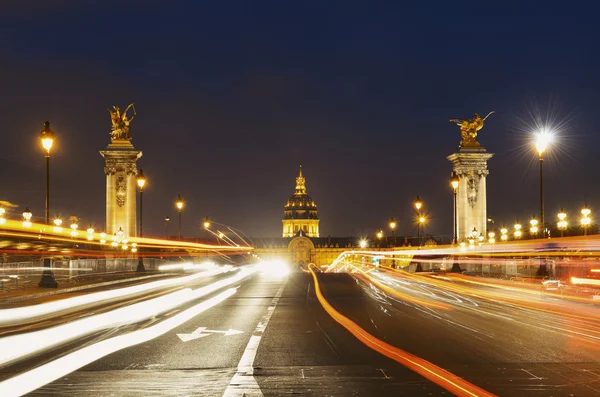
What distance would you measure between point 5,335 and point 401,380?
31.6 feet

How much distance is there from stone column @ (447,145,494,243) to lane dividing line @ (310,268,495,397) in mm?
57932

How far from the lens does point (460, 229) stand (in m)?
77.3

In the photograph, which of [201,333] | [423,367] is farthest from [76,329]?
[423,367]

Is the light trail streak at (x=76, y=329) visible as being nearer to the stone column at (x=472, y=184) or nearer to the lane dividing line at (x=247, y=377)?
the lane dividing line at (x=247, y=377)

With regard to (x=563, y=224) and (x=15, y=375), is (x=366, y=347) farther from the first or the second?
(x=563, y=224)

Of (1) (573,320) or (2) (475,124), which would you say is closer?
(1) (573,320)

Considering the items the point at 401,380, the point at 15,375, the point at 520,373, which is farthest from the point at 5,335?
the point at 520,373

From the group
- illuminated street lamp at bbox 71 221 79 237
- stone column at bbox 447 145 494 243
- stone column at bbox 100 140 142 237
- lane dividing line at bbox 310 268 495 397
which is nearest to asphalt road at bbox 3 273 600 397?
lane dividing line at bbox 310 268 495 397

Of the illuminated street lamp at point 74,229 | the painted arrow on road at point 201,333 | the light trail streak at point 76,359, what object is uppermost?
the illuminated street lamp at point 74,229

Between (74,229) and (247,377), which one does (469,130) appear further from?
(247,377)

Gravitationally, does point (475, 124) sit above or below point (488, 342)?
above

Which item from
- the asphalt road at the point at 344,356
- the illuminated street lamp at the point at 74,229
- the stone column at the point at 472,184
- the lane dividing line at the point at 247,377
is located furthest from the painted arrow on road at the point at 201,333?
the stone column at the point at 472,184

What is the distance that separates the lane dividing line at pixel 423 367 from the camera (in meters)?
10.4

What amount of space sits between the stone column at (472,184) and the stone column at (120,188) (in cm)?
3085
